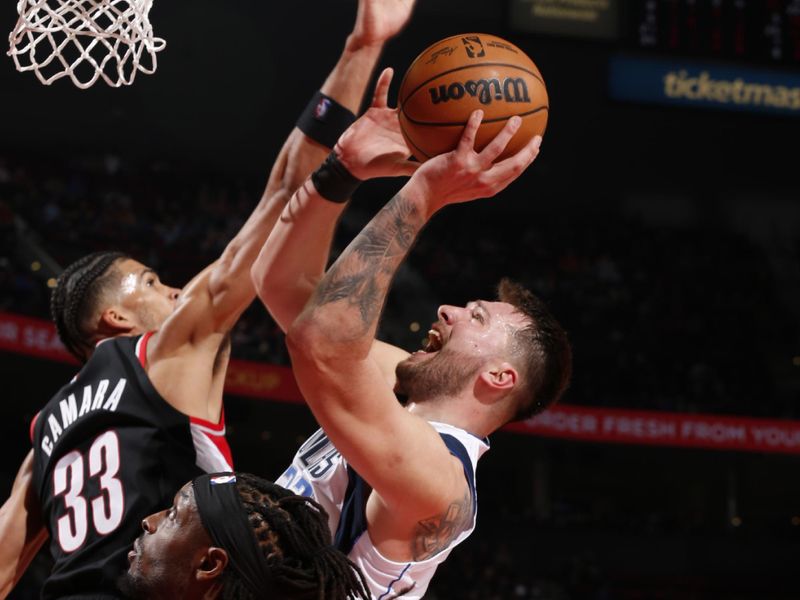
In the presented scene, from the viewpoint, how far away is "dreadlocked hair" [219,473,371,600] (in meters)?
1.97

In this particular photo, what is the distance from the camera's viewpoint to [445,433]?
2527 millimetres

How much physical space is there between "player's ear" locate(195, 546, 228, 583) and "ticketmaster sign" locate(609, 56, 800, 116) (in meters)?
13.0

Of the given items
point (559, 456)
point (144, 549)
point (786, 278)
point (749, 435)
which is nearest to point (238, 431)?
point (559, 456)

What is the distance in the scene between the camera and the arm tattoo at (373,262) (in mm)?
2195

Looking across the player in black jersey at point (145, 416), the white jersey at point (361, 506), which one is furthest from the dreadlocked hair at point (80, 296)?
the white jersey at point (361, 506)

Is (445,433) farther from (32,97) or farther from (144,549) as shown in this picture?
(32,97)

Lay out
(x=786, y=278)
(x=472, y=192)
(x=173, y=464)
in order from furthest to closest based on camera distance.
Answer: (x=786, y=278) < (x=173, y=464) < (x=472, y=192)

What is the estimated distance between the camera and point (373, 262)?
2232 mm

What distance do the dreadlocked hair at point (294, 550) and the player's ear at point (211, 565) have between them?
0.02 metres

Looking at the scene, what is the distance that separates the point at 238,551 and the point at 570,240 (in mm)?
13333

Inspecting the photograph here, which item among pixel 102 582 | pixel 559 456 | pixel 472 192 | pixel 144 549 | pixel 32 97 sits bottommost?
pixel 559 456

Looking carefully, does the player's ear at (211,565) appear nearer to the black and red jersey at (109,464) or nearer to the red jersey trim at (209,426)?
the black and red jersey at (109,464)

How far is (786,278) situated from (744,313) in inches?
59.5

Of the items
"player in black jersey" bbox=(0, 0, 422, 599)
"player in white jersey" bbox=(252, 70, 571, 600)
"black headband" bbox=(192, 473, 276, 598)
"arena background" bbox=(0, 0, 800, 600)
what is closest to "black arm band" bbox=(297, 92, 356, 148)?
"player in black jersey" bbox=(0, 0, 422, 599)
